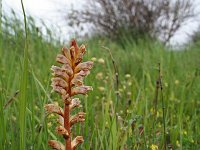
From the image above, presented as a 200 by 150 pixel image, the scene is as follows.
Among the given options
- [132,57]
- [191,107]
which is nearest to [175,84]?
[191,107]

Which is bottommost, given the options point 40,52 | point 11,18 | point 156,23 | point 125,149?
point 125,149

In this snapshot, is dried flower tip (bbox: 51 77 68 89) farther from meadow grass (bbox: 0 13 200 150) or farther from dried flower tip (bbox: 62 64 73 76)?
meadow grass (bbox: 0 13 200 150)

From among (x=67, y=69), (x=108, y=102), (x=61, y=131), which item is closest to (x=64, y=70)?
(x=67, y=69)

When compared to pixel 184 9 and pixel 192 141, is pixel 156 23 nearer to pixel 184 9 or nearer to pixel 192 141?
pixel 184 9

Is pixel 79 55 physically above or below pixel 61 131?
above

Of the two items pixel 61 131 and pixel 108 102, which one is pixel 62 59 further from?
pixel 108 102

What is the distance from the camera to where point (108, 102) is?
50.7 inches

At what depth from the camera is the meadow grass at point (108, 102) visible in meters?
1.33

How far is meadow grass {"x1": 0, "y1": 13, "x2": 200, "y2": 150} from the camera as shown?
4.35 feet

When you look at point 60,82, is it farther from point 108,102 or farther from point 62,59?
point 108,102

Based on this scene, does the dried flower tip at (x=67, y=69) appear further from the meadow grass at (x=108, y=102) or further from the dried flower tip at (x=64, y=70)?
the meadow grass at (x=108, y=102)

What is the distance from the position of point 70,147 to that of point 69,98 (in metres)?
0.10

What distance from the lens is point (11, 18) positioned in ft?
15.3

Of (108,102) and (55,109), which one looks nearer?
(55,109)
